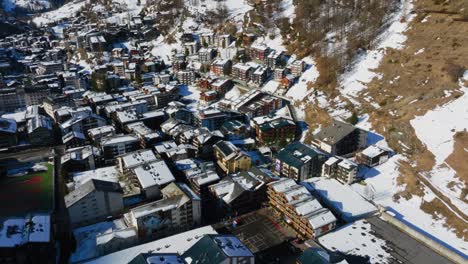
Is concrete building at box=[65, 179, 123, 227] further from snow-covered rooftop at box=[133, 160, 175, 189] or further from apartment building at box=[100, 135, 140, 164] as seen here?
apartment building at box=[100, 135, 140, 164]


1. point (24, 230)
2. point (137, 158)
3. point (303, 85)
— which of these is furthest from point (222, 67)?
point (24, 230)

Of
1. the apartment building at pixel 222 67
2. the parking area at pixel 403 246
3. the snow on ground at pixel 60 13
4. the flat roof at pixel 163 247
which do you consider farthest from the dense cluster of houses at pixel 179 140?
the snow on ground at pixel 60 13

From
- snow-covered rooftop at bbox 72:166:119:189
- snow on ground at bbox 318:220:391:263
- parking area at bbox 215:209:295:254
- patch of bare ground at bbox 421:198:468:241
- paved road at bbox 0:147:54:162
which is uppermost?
snow-covered rooftop at bbox 72:166:119:189

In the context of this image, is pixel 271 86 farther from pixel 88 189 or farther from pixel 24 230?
pixel 24 230

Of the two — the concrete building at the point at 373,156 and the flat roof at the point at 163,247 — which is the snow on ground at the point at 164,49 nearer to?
the concrete building at the point at 373,156

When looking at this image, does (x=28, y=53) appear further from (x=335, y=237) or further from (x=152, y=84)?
(x=335, y=237)

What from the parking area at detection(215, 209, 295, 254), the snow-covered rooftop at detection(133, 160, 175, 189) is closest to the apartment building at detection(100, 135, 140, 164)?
the snow-covered rooftop at detection(133, 160, 175, 189)
